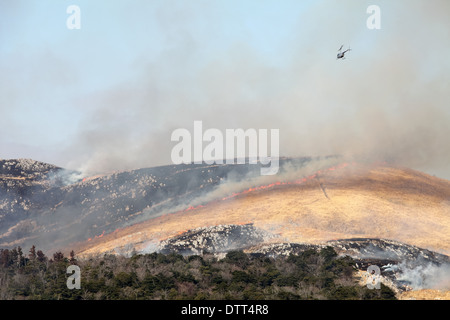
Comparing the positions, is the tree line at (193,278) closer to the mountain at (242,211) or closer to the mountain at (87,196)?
the mountain at (242,211)

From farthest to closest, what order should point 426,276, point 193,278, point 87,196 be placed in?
point 87,196, point 426,276, point 193,278

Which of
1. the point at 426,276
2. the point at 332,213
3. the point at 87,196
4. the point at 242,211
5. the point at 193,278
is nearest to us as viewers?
the point at 193,278

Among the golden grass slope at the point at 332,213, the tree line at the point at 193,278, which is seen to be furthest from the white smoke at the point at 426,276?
the golden grass slope at the point at 332,213

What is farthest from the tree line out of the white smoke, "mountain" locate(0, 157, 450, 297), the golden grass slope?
the golden grass slope

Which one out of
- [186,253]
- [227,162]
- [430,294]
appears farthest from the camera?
[227,162]

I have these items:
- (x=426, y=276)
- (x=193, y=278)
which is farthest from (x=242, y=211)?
(x=426, y=276)

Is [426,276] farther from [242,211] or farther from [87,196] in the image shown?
[87,196]

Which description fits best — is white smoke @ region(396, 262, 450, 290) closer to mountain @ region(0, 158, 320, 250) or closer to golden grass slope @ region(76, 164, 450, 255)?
golden grass slope @ region(76, 164, 450, 255)
